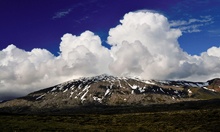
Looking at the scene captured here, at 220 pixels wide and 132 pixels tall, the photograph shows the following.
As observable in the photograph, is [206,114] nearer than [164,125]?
No

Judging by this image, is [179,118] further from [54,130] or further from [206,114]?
[54,130]

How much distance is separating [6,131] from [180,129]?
44.5 metres

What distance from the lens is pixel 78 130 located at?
7244 centimetres

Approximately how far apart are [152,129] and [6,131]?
1472 inches

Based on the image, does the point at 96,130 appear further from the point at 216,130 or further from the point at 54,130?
the point at 216,130

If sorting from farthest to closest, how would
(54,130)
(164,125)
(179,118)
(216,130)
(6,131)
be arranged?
(179,118), (164,125), (216,130), (54,130), (6,131)

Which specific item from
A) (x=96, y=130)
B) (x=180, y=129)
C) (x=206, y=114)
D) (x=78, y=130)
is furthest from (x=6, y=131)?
(x=206, y=114)

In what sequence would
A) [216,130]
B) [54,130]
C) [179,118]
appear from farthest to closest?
1. [179,118]
2. [216,130]
3. [54,130]

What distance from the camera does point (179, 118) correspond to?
99.9m

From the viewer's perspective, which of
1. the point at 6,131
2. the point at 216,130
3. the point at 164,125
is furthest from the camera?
the point at 164,125

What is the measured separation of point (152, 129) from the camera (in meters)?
78.5

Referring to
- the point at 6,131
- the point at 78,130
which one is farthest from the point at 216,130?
the point at 6,131

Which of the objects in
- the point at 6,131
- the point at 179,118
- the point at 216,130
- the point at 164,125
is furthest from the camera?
the point at 179,118

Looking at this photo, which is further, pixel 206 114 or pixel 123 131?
pixel 206 114
